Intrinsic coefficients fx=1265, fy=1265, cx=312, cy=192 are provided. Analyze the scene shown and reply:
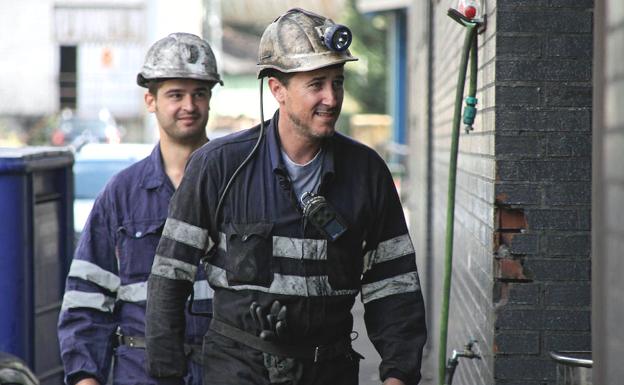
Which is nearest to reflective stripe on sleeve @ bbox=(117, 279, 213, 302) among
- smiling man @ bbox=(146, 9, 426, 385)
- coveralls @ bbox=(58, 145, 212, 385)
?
coveralls @ bbox=(58, 145, 212, 385)

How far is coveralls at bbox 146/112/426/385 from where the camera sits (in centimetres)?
402

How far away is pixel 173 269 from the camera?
4.14 m

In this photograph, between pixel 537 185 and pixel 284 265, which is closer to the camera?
pixel 284 265

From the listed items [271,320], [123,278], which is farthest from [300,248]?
[123,278]

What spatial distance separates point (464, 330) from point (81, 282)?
81.7 inches

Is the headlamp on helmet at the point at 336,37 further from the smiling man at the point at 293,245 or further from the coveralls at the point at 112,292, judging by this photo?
the coveralls at the point at 112,292

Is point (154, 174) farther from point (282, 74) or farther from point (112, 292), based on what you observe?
point (282, 74)

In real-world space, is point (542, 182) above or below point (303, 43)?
below

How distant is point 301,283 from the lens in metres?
3.99

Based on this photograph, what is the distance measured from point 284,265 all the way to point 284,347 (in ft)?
0.86

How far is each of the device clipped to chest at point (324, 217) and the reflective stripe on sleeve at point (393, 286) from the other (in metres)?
0.31

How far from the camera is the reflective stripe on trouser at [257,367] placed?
4.02 metres

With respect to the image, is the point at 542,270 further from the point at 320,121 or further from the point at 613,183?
the point at 613,183

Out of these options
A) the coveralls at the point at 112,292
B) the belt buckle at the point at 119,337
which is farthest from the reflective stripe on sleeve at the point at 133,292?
the belt buckle at the point at 119,337
